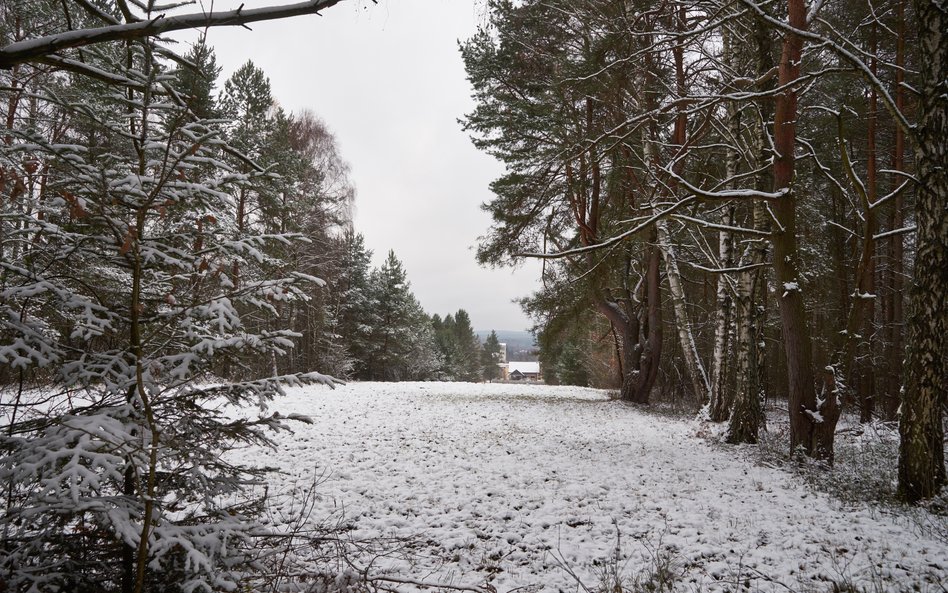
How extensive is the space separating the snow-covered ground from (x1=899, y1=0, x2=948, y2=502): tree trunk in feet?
2.42

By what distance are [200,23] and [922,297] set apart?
607 cm

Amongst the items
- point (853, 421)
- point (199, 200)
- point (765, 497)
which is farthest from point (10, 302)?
point (853, 421)

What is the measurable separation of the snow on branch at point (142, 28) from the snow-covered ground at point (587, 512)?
11.8 ft

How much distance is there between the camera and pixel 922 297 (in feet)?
14.3

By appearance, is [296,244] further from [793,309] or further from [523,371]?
[523,371]

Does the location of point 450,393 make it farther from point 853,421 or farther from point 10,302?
point 10,302

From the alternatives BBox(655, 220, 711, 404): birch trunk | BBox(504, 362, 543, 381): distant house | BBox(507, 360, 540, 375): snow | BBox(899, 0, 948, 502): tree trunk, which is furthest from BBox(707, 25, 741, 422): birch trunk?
BBox(507, 360, 540, 375): snow

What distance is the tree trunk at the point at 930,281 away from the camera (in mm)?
4262

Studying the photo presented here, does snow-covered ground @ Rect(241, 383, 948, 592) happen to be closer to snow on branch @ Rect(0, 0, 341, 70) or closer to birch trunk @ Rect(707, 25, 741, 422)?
birch trunk @ Rect(707, 25, 741, 422)

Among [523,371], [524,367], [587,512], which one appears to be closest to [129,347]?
[587,512]

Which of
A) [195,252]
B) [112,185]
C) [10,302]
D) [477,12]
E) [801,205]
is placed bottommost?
[10,302]

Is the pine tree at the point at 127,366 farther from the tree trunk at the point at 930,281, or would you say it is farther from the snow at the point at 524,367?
the snow at the point at 524,367

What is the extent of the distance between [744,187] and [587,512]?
8.67 meters

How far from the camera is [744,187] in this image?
10.2 m
